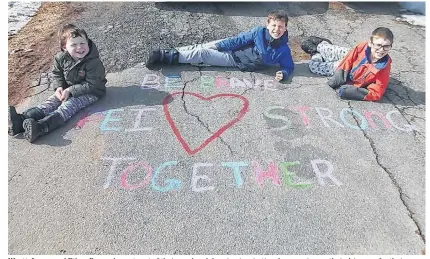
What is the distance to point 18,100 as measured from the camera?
4.23m

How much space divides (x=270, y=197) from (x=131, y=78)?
2.34 meters

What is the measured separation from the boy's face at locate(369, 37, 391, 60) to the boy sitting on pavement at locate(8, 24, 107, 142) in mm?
2761

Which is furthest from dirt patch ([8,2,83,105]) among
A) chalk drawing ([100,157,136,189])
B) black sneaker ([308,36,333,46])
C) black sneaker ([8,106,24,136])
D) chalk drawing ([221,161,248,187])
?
black sneaker ([308,36,333,46])

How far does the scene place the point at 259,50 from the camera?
4.71m

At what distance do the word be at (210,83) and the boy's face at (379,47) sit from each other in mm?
1081

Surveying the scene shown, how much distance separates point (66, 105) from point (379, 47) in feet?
10.3

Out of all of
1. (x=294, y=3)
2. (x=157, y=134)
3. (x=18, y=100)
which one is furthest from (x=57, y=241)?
(x=294, y=3)

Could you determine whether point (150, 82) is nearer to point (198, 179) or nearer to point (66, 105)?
point (66, 105)

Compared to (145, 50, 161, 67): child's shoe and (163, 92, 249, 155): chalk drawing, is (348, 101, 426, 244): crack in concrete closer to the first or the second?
(163, 92, 249, 155): chalk drawing

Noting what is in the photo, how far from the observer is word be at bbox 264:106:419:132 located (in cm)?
393

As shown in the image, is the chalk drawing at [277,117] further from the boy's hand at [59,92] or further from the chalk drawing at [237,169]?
the boy's hand at [59,92]

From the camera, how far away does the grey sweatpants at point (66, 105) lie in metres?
3.83

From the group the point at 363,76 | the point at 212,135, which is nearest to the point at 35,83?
the point at 212,135

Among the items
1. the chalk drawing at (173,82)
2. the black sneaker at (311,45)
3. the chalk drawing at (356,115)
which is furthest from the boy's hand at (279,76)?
the chalk drawing at (173,82)
